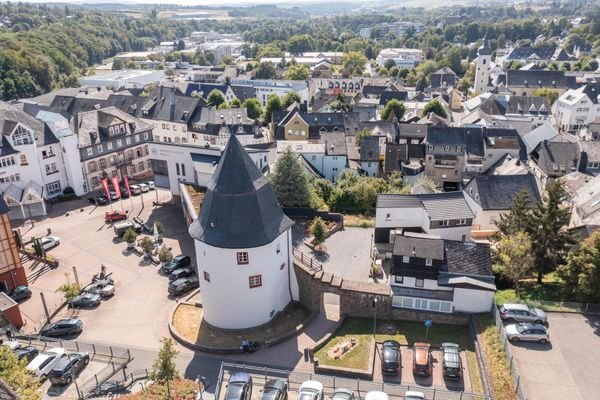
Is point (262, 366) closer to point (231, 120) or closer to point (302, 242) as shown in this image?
point (302, 242)

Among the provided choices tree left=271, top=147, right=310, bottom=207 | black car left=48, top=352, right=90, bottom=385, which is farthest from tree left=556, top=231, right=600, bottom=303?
black car left=48, top=352, right=90, bottom=385

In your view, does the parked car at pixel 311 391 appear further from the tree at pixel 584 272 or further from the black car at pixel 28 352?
the tree at pixel 584 272

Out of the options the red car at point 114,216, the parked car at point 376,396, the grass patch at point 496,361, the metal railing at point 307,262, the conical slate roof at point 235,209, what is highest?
the conical slate roof at point 235,209

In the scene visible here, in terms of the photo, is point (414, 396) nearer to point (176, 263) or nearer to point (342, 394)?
point (342, 394)

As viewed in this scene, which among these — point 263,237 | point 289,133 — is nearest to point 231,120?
point 289,133

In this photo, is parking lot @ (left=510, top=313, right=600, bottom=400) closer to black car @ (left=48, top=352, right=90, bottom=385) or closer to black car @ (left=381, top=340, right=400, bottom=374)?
black car @ (left=381, top=340, right=400, bottom=374)

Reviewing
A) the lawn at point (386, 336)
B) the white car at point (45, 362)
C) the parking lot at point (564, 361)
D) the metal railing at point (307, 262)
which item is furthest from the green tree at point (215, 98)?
the parking lot at point (564, 361)

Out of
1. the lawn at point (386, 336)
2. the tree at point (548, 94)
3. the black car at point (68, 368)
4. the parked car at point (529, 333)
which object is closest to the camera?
the black car at point (68, 368)
